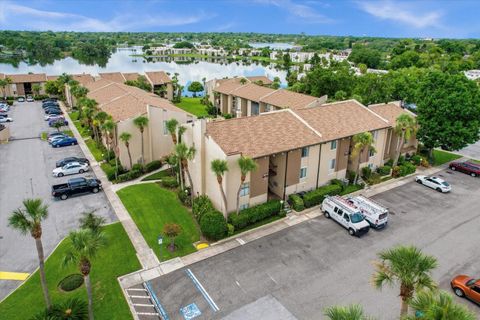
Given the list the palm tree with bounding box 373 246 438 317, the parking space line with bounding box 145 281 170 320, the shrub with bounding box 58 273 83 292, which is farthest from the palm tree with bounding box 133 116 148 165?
the palm tree with bounding box 373 246 438 317

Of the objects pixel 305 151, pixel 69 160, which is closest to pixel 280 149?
pixel 305 151

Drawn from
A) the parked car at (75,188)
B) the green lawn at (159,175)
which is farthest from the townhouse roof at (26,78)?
the parked car at (75,188)

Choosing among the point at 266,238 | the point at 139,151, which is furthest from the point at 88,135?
the point at 266,238

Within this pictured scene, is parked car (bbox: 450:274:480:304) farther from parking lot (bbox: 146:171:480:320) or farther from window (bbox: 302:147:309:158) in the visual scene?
window (bbox: 302:147:309:158)

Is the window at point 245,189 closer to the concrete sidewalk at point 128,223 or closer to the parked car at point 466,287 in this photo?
the concrete sidewalk at point 128,223

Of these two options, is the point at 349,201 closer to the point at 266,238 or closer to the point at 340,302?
the point at 266,238

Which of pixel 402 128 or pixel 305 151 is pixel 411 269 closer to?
pixel 305 151
